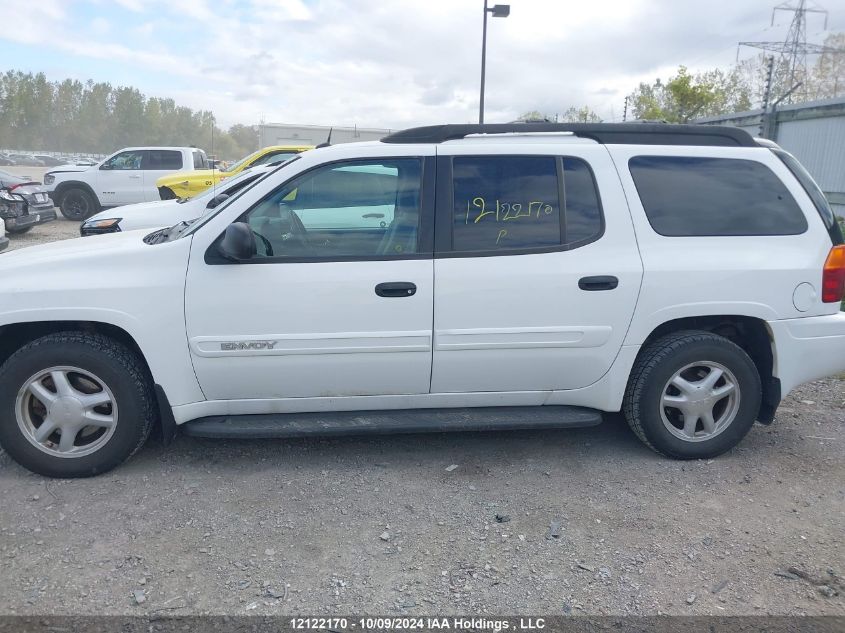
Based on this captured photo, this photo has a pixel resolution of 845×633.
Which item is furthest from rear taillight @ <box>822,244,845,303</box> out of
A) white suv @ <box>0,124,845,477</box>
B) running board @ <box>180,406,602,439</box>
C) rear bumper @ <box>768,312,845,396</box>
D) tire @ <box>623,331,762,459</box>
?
running board @ <box>180,406,602,439</box>

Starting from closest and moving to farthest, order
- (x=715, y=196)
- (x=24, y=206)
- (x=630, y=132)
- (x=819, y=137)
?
(x=715, y=196) < (x=630, y=132) < (x=24, y=206) < (x=819, y=137)

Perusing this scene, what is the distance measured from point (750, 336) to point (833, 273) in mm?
565

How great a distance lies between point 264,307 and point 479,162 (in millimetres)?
1433

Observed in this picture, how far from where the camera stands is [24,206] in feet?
44.8

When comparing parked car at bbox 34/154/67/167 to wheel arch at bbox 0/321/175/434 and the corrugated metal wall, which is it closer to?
the corrugated metal wall

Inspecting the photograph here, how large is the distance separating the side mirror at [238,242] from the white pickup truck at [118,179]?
43.7 ft

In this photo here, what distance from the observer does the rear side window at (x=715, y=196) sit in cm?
387

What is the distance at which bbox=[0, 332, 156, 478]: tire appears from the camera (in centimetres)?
355

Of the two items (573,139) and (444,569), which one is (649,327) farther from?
(444,569)

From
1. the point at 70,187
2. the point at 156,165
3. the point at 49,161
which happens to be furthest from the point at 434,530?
the point at 49,161

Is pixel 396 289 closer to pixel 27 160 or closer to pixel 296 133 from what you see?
pixel 296 133

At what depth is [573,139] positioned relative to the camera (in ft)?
13.1

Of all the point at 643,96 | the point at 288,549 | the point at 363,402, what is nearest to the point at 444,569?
the point at 288,549

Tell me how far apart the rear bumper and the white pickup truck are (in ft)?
47.2
